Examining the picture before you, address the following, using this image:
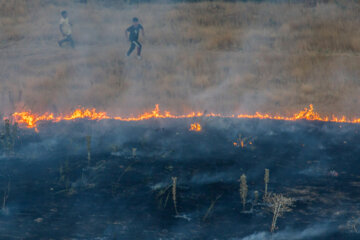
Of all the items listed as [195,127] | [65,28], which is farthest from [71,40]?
[195,127]

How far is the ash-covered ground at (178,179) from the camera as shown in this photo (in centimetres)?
686

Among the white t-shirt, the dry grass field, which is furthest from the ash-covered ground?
the white t-shirt

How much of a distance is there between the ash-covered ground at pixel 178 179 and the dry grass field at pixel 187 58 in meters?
2.41

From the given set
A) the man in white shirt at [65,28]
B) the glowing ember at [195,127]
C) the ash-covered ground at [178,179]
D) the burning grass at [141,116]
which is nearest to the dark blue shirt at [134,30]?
the man in white shirt at [65,28]

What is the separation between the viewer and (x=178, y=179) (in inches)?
332

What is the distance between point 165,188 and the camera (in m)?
8.08

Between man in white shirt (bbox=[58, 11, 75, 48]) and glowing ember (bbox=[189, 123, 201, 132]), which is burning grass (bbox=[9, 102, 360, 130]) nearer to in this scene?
glowing ember (bbox=[189, 123, 201, 132])

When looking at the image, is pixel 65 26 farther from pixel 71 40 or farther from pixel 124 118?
pixel 124 118

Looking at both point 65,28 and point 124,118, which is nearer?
point 124,118

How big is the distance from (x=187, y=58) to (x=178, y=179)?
9.79m

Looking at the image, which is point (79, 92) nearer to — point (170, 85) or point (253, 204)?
point (170, 85)

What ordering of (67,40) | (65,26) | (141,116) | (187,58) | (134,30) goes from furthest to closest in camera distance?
(67,40) < (65,26) < (187,58) < (134,30) < (141,116)

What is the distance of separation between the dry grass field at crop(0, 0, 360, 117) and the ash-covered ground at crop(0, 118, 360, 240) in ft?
7.91

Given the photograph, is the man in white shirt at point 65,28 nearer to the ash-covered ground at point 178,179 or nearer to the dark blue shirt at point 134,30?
the dark blue shirt at point 134,30
